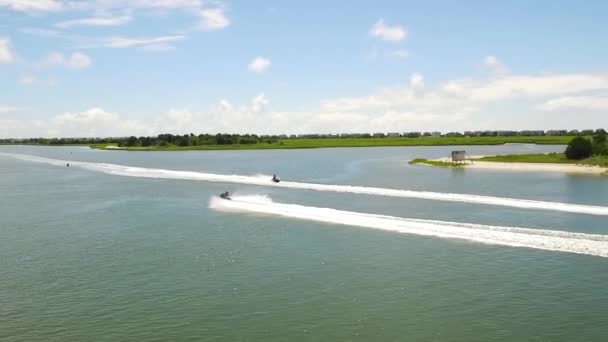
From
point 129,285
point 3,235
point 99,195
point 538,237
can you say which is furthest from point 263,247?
point 99,195

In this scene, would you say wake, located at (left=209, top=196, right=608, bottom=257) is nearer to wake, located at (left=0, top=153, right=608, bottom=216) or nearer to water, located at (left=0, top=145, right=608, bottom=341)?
water, located at (left=0, top=145, right=608, bottom=341)

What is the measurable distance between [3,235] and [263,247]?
1768 cm

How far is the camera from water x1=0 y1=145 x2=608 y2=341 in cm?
1792

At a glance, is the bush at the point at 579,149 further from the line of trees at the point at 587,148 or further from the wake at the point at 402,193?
the wake at the point at 402,193

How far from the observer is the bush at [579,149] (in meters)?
77.8

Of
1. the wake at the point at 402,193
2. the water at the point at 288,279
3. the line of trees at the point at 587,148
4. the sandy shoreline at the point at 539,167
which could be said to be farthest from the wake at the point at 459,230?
the line of trees at the point at 587,148

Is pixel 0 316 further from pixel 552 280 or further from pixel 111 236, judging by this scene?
pixel 552 280

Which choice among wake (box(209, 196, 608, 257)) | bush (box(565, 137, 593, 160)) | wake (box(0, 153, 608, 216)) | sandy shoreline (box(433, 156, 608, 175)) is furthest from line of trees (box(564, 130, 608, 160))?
wake (box(209, 196, 608, 257))

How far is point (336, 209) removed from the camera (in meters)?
40.6

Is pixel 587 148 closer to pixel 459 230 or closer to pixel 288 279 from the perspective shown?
pixel 459 230

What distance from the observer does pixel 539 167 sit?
75375 millimetres

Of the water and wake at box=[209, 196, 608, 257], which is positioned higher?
wake at box=[209, 196, 608, 257]

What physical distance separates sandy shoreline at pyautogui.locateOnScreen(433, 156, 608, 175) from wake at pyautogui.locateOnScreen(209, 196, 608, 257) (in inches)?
1624

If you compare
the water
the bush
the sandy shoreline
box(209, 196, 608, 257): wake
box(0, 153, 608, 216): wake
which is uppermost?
the bush
